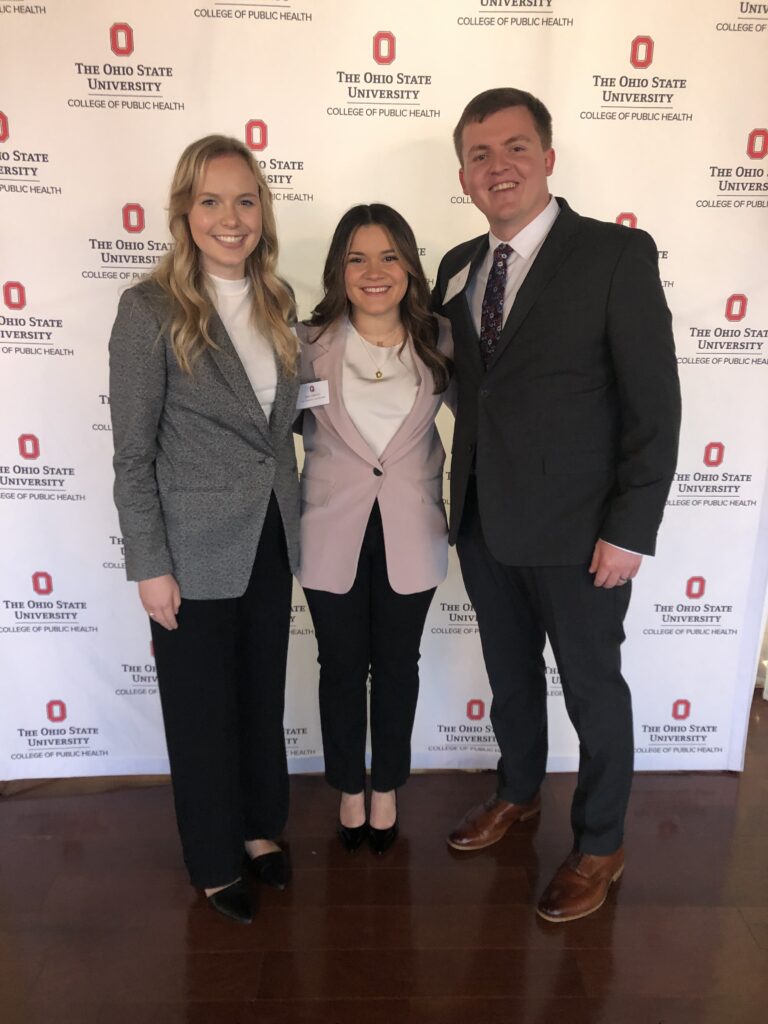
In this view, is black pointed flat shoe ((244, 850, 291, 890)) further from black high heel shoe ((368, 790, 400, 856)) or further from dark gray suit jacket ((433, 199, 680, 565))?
dark gray suit jacket ((433, 199, 680, 565))

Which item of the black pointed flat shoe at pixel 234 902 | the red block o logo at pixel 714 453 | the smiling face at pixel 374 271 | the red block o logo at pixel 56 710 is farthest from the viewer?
the red block o logo at pixel 56 710

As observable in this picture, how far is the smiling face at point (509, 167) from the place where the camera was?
A: 1657 mm

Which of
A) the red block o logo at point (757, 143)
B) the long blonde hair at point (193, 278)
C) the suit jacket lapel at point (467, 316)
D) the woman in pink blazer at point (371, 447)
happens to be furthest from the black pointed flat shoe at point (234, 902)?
the red block o logo at point (757, 143)

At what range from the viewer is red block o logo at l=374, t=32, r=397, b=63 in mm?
1992

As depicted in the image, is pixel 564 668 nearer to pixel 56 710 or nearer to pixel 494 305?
pixel 494 305

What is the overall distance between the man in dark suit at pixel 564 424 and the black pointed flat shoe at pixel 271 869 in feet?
2.29

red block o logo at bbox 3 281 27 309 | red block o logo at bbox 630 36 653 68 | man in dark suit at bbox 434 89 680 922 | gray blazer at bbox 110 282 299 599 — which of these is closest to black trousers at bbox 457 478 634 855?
man in dark suit at bbox 434 89 680 922

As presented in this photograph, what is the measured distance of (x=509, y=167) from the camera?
1.65m

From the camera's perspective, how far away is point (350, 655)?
1.89 meters

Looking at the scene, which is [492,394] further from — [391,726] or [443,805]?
[443,805]

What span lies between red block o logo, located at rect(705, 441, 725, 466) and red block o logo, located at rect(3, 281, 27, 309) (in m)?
2.13

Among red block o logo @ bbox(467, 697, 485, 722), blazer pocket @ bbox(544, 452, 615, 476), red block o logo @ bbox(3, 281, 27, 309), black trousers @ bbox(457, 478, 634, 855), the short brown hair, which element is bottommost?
red block o logo @ bbox(467, 697, 485, 722)

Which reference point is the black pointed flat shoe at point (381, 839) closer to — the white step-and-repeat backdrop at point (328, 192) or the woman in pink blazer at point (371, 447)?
the woman in pink blazer at point (371, 447)

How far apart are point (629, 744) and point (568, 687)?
217 millimetres
